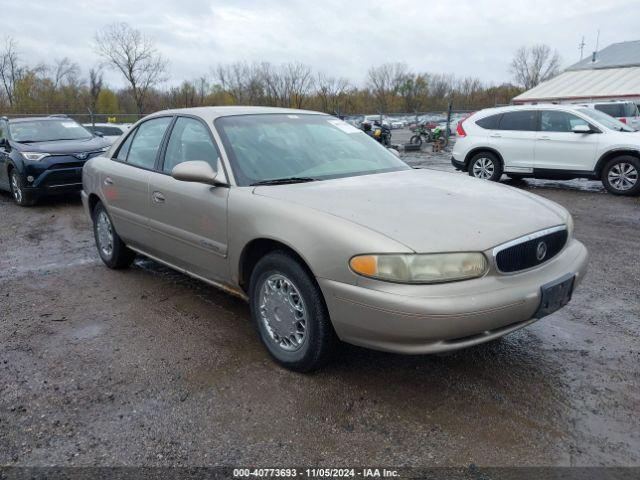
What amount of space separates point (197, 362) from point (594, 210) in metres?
7.17

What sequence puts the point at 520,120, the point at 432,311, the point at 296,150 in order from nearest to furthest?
the point at 432,311 < the point at 296,150 < the point at 520,120


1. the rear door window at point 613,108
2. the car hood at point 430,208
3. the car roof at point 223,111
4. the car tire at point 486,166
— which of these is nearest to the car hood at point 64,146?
the car roof at point 223,111

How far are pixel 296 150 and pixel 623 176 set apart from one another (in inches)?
314

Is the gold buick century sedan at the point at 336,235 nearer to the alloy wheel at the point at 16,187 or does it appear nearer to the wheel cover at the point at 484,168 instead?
the alloy wheel at the point at 16,187

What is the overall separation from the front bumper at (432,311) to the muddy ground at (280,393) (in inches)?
16.1

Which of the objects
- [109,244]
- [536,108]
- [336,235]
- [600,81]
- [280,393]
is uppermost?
[600,81]

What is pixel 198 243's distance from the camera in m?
3.67

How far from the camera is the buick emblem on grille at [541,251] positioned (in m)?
2.83

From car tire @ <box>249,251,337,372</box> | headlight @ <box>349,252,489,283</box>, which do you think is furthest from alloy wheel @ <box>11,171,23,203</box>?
headlight @ <box>349,252,489,283</box>

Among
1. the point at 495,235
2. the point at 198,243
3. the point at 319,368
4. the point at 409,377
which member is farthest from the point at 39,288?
the point at 495,235

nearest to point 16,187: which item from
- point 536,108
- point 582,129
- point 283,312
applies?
point 283,312

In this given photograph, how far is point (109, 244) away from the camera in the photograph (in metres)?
5.18

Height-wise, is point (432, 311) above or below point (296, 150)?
below

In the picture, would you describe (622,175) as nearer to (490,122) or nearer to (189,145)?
(490,122)
